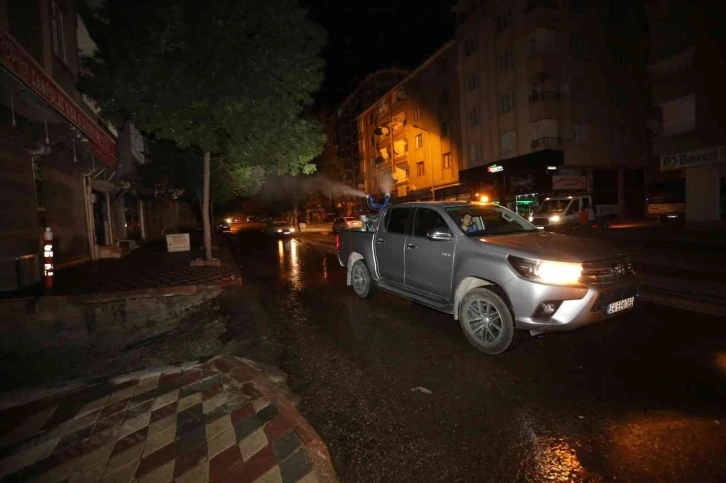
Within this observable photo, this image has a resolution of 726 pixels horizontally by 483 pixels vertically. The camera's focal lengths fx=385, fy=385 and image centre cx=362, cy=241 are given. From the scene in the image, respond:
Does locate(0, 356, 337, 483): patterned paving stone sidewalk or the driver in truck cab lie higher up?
the driver in truck cab

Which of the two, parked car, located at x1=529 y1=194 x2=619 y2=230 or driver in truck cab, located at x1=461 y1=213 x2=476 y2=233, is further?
parked car, located at x1=529 y1=194 x2=619 y2=230

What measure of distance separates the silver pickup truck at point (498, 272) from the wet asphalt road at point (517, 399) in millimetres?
483

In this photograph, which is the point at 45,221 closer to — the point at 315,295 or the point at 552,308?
the point at 315,295

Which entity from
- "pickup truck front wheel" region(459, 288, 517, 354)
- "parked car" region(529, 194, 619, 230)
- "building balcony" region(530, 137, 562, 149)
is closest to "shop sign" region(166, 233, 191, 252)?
"pickup truck front wheel" region(459, 288, 517, 354)

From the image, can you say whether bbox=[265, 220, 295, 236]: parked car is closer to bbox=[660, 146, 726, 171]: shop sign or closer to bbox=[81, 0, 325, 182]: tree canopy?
bbox=[81, 0, 325, 182]: tree canopy

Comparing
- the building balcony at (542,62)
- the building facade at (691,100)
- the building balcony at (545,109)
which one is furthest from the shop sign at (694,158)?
the building balcony at (542,62)

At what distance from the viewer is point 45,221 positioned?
1097 cm

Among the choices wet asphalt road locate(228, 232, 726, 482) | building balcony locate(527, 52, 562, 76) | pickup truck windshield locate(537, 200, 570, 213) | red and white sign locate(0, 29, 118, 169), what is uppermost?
building balcony locate(527, 52, 562, 76)

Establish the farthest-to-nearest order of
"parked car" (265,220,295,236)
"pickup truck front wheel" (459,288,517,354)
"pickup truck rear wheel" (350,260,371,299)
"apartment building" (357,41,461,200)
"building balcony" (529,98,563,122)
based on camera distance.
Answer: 1. "apartment building" (357,41,461,200)
2. "parked car" (265,220,295,236)
3. "building balcony" (529,98,563,122)
4. "pickup truck rear wheel" (350,260,371,299)
5. "pickup truck front wheel" (459,288,517,354)

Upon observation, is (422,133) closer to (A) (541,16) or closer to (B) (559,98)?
(B) (559,98)

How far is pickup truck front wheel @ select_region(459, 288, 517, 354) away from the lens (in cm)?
420

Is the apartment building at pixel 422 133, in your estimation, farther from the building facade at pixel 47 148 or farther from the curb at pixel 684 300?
the curb at pixel 684 300

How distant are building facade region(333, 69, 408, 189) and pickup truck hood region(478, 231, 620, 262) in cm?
5465

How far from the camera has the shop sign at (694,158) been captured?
19578mm
